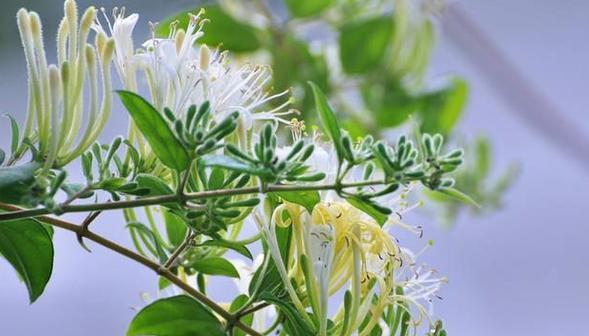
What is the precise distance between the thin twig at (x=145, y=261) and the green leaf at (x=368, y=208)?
8 cm

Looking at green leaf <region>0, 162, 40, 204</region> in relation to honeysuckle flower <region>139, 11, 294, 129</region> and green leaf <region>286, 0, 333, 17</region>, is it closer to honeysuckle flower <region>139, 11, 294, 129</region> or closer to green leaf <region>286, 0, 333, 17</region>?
honeysuckle flower <region>139, 11, 294, 129</region>

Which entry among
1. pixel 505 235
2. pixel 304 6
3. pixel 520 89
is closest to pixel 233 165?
pixel 304 6

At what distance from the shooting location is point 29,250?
46 cm

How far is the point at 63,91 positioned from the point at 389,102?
88cm

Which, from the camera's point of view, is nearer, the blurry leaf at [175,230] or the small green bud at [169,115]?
the small green bud at [169,115]

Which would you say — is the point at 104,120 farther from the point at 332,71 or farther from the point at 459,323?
the point at 459,323

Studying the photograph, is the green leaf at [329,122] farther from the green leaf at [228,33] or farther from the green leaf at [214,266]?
the green leaf at [228,33]

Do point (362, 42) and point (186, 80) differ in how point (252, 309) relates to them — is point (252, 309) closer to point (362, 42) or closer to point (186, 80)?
point (186, 80)

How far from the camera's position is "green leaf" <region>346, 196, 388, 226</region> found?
1.39 ft

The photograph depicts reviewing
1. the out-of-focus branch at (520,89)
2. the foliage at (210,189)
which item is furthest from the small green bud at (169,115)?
the out-of-focus branch at (520,89)

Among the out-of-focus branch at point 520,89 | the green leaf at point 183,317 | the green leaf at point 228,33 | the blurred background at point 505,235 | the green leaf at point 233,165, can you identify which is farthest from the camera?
the blurred background at point 505,235

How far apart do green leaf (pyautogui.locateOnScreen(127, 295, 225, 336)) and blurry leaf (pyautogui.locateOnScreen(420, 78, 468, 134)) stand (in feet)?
2.70

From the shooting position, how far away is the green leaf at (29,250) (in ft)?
1.50

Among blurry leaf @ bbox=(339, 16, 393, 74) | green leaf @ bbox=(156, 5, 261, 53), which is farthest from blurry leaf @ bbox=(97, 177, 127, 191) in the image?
blurry leaf @ bbox=(339, 16, 393, 74)
